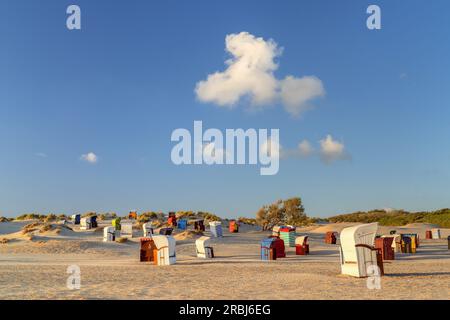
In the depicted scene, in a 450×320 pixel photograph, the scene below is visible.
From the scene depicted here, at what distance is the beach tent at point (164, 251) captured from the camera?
821 inches

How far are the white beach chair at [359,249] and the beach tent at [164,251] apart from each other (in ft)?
28.0

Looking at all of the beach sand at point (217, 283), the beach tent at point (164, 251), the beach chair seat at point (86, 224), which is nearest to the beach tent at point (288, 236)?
the beach sand at point (217, 283)

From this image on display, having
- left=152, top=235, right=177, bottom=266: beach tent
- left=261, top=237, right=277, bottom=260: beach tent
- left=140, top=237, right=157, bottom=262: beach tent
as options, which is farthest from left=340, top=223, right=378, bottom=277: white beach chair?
left=140, top=237, right=157, bottom=262: beach tent

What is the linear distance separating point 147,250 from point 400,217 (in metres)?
61.0

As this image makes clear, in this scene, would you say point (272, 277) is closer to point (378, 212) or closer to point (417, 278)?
point (417, 278)

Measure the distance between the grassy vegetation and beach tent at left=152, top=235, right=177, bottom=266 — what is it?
54.3 meters

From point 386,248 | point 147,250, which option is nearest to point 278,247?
point 386,248

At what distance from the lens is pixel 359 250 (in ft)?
50.3

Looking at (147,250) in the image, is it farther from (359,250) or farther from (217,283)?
(359,250)

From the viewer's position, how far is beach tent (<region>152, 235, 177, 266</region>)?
68.4 ft

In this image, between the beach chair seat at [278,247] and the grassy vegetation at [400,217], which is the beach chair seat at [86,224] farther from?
the grassy vegetation at [400,217]

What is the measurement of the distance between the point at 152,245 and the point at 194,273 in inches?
238
